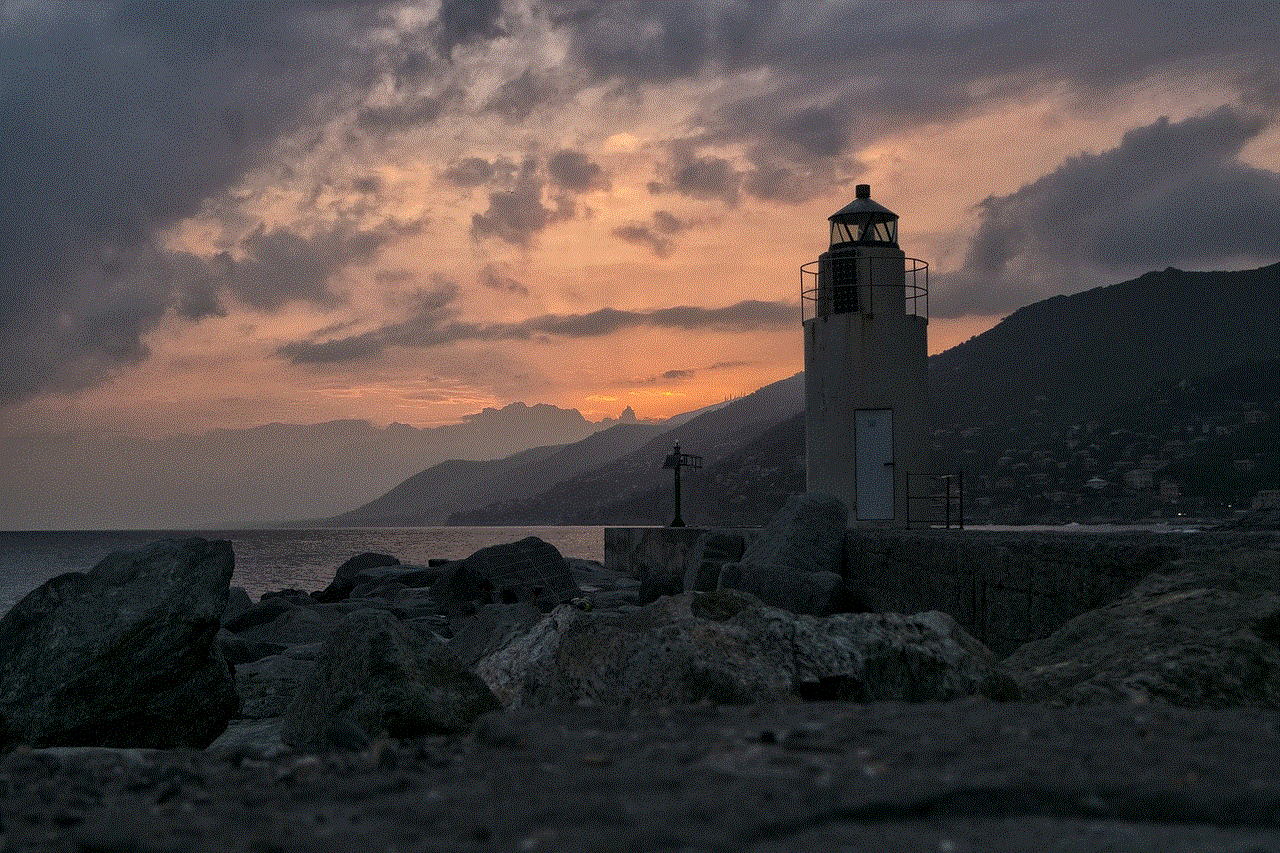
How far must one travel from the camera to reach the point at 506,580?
59.9 ft

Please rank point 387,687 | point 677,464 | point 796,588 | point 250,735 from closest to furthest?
point 387,687
point 250,735
point 796,588
point 677,464

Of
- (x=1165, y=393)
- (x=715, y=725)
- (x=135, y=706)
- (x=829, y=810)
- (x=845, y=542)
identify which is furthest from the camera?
(x=1165, y=393)

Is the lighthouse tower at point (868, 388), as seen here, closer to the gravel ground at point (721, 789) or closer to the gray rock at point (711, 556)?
the gray rock at point (711, 556)

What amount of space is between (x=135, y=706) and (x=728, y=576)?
6.32 m

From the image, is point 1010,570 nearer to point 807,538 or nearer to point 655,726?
point 807,538

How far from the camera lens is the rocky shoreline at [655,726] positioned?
2.59 m

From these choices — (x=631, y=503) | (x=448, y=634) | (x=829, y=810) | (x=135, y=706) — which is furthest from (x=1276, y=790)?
(x=631, y=503)

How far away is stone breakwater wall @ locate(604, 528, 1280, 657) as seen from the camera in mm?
7410

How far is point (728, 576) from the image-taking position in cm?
1205

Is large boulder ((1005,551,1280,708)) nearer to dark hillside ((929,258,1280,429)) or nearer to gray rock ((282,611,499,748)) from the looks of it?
gray rock ((282,611,499,748))

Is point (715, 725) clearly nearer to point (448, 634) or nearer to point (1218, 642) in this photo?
point (1218, 642)

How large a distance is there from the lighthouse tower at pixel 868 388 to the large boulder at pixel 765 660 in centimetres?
1262

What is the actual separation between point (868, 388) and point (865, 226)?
3.06 m

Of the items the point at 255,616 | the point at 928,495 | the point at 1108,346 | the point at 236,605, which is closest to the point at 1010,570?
the point at 928,495
